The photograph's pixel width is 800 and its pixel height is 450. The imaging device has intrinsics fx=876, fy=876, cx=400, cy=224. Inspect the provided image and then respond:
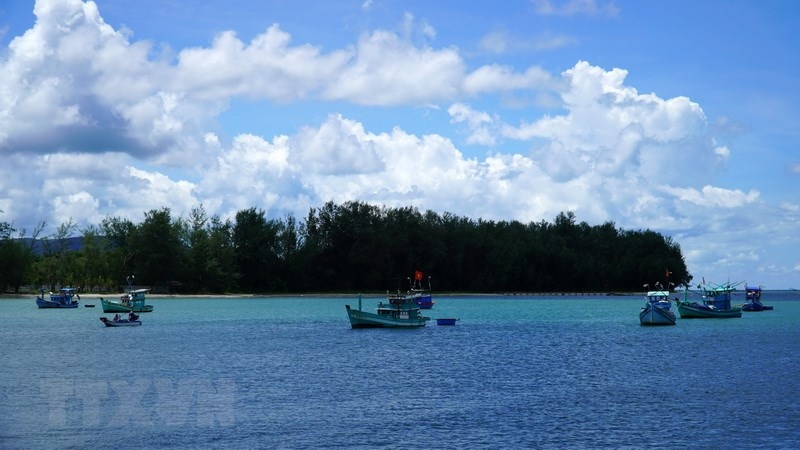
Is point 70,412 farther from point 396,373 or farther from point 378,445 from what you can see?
point 396,373

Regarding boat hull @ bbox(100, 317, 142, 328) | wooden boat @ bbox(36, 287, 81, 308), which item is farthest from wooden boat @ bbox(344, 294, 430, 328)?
wooden boat @ bbox(36, 287, 81, 308)

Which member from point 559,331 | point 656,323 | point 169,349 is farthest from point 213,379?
point 656,323

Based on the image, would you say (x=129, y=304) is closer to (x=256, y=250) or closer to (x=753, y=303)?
(x=256, y=250)

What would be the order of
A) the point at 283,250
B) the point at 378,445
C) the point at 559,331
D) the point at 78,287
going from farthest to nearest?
1. the point at 283,250
2. the point at 78,287
3. the point at 559,331
4. the point at 378,445

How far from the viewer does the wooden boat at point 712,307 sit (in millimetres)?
118000

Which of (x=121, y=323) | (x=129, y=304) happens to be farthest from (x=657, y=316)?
(x=129, y=304)

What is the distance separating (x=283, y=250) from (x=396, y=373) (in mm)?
135248

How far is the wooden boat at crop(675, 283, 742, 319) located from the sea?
24054 millimetres

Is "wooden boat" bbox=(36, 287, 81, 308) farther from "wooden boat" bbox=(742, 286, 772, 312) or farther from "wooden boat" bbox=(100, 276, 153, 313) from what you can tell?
"wooden boat" bbox=(742, 286, 772, 312)

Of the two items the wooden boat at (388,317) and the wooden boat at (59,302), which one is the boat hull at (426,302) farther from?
the wooden boat at (59,302)

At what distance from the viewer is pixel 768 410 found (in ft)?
140

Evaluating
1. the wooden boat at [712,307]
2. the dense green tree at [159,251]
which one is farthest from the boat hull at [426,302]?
the dense green tree at [159,251]

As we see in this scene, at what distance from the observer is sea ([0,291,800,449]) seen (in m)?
35.8

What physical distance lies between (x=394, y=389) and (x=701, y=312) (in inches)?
3194
